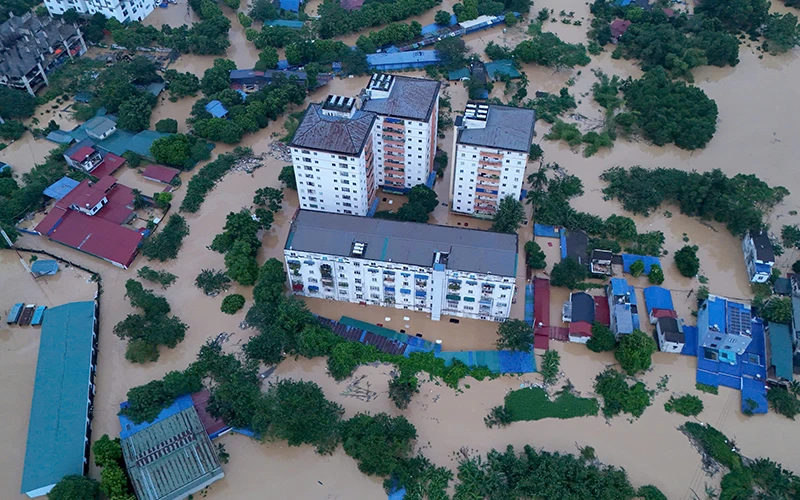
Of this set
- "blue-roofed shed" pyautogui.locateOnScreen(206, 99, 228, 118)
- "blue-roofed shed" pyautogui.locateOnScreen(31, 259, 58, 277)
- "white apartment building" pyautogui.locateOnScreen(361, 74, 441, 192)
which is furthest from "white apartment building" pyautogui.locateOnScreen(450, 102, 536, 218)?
"blue-roofed shed" pyautogui.locateOnScreen(31, 259, 58, 277)

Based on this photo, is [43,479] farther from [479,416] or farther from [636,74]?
[636,74]

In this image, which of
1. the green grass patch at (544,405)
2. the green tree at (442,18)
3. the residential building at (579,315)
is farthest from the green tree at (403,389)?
the green tree at (442,18)

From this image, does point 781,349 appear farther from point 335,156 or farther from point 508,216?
point 335,156

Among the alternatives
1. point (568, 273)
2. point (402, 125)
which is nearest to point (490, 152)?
point (402, 125)

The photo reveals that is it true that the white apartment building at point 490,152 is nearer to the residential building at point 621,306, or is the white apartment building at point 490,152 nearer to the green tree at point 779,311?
the residential building at point 621,306

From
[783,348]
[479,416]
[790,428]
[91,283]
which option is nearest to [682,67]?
[783,348]

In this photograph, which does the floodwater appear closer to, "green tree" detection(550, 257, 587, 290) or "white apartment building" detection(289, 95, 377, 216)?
"green tree" detection(550, 257, 587, 290)
